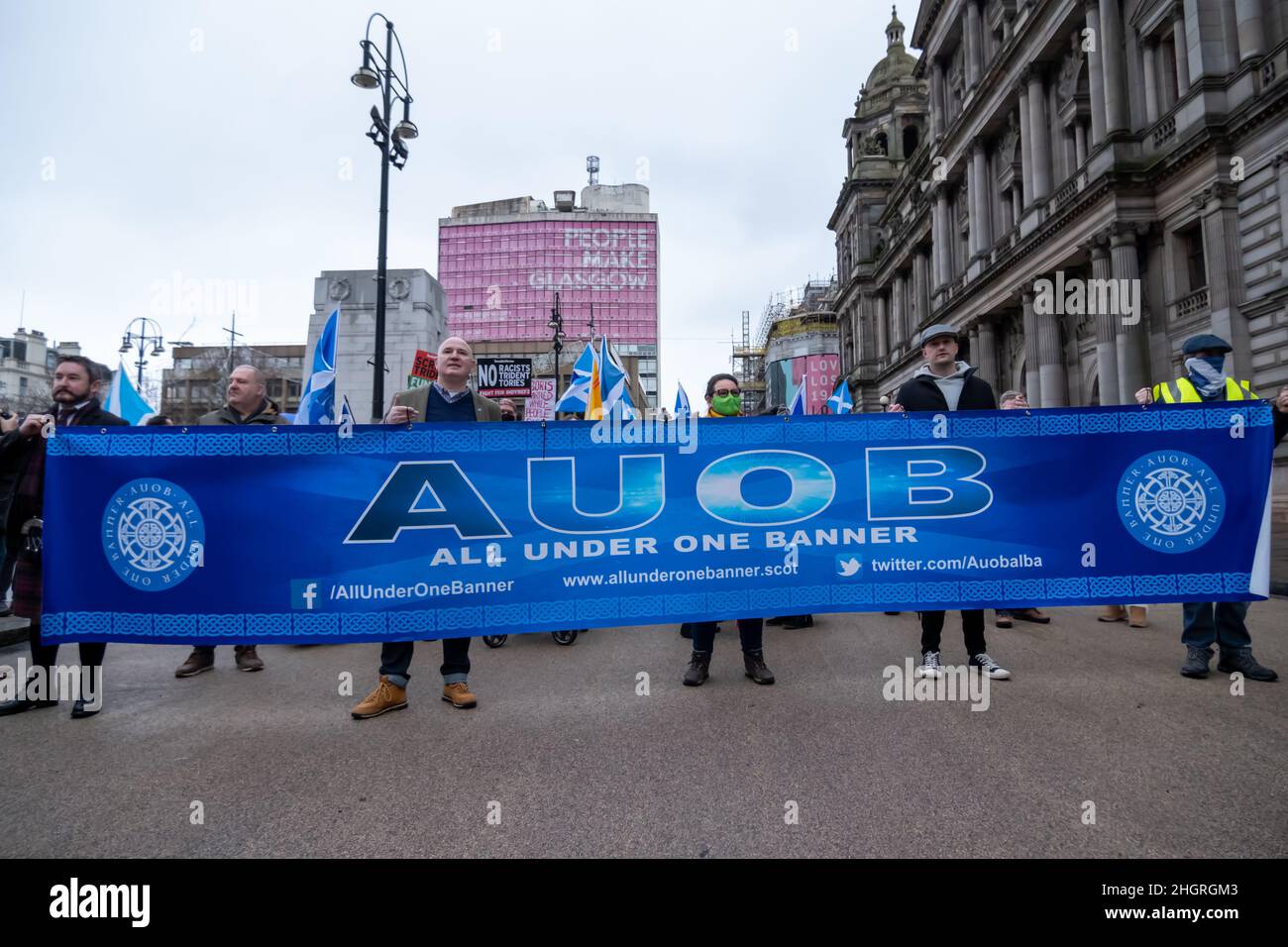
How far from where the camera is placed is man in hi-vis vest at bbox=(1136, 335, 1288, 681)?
4.25m

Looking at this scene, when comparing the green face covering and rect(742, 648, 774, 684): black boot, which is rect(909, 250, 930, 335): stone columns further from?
rect(742, 648, 774, 684): black boot

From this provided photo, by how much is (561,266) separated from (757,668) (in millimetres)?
121051

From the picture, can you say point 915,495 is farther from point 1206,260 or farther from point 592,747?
point 1206,260

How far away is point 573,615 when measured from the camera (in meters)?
4.09

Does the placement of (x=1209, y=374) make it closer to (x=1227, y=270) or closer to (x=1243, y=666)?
(x=1243, y=666)

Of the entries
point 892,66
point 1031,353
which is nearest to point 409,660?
point 1031,353

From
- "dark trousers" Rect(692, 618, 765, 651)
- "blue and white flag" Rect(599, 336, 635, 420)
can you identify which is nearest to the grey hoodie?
"dark trousers" Rect(692, 618, 765, 651)

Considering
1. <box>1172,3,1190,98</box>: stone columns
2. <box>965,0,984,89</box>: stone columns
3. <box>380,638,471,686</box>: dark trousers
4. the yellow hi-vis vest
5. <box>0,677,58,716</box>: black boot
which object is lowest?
<box>0,677,58,716</box>: black boot

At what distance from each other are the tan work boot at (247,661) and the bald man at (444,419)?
5.11 ft

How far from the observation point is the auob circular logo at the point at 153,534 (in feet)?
13.0

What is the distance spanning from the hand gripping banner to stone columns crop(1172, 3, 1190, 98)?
21.5m

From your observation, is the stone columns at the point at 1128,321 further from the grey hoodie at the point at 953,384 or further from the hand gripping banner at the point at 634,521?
the grey hoodie at the point at 953,384

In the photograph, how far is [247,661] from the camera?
5.14m
